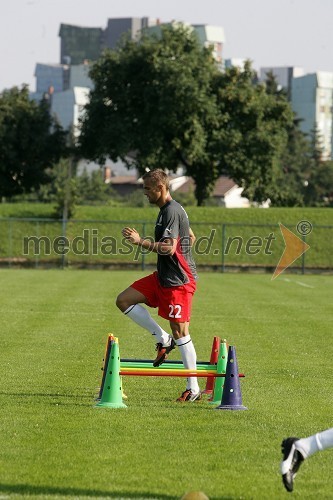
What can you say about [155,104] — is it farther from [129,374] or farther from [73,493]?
[73,493]

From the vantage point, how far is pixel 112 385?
10320 mm

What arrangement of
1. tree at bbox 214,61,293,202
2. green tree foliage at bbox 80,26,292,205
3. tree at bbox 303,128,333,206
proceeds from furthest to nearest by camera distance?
1. tree at bbox 303,128,333,206
2. tree at bbox 214,61,293,202
3. green tree foliage at bbox 80,26,292,205

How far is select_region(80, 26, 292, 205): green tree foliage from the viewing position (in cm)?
6319

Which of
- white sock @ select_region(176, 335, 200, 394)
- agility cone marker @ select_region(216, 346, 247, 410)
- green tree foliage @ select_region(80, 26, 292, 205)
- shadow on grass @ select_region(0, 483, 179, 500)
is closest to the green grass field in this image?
shadow on grass @ select_region(0, 483, 179, 500)

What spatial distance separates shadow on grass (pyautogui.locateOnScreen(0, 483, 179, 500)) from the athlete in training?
3735 millimetres

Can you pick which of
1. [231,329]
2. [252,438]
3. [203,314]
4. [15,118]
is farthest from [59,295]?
[15,118]

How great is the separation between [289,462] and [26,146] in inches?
2446

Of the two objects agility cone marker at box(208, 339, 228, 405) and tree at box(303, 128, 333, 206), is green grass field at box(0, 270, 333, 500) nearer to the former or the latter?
agility cone marker at box(208, 339, 228, 405)

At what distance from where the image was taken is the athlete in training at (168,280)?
1055 cm

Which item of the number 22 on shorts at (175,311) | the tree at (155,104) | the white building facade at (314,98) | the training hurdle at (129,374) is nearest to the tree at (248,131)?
the tree at (155,104)

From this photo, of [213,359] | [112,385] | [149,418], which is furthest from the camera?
[213,359]

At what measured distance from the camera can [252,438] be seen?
29.2 feet

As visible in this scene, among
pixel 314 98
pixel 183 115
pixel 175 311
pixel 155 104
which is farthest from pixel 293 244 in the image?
pixel 314 98

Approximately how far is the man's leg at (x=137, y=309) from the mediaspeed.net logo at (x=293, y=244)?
40.0 m
